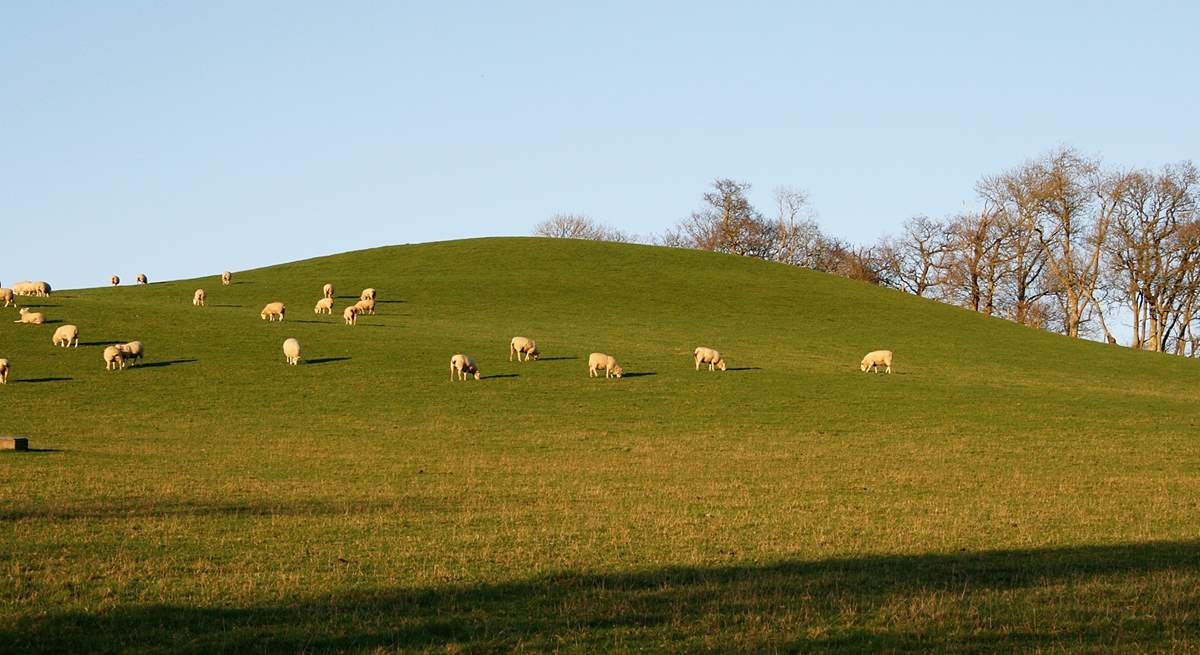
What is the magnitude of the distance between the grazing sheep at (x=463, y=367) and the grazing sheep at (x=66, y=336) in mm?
16069

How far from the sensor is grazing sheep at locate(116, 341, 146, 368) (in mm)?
44438

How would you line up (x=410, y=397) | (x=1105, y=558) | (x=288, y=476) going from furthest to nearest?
(x=410, y=397) < (x=288, y=476) < (x=1105, y=558)

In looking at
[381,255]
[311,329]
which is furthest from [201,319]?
[381,255]

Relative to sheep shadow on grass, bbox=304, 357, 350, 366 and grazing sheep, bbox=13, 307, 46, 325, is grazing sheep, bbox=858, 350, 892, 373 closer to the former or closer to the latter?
sheep shadow on grass, bbox=304, 357, 350, 366

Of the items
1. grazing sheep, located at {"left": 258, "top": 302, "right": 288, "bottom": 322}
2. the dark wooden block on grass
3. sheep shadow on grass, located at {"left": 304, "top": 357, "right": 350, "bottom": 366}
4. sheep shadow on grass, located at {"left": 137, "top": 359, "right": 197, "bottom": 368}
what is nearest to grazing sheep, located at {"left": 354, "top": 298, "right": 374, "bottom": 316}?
grazing sheep, located at {"left": 258, "top": 302, "right": 288, "bottom": 322}

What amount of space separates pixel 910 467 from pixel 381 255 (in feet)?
224

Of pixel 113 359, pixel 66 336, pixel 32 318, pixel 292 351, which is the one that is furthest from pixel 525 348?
pixel 32 318

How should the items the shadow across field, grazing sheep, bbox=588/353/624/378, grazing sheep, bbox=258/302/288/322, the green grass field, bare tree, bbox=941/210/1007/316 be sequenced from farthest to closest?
bare tree, bbox=941/210/1007/316
grazing sheep, bbox=258/302/288/322
grazing sheep, bbox=588/353/624/378
the green grass field
the shadow across field

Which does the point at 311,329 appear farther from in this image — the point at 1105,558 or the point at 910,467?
the point at 1105,558

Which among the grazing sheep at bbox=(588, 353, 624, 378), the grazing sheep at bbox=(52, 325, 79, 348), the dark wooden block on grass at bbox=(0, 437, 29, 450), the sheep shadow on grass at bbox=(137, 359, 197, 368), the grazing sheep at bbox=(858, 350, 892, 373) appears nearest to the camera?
the dark wooden block on grass at bbox=(0, 437, 29, 450)

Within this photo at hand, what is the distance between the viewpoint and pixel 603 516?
18297 mm

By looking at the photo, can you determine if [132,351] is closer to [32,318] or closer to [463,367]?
[32,318]

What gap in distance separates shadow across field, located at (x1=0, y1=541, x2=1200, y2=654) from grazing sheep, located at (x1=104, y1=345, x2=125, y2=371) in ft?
116

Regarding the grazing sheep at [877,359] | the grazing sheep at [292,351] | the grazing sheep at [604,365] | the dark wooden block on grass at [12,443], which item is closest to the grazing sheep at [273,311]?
the grazing sheep at [292,351]
